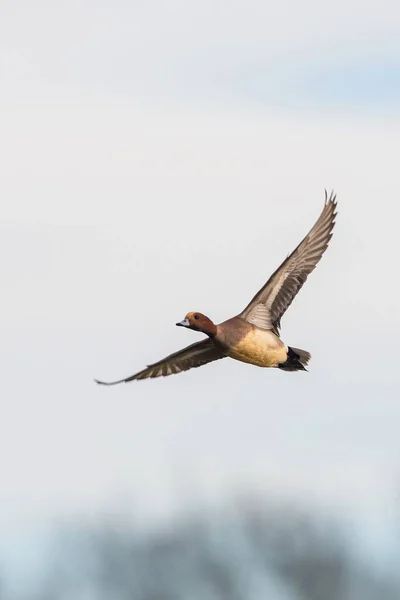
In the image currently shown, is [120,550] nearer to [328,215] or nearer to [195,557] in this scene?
[195,557]

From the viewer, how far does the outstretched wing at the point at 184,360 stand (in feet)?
119

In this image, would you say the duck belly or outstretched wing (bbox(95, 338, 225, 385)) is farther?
outstretched wing (bbox(95, 338, 225, 385))

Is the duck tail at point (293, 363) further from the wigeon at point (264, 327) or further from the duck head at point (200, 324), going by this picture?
the duck head at point (200, 324)

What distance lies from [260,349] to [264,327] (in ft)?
1.59

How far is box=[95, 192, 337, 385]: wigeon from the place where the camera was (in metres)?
35.2

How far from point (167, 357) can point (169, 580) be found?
46.9m

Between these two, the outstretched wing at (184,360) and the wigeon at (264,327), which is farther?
the outstretched wing at (184,360)

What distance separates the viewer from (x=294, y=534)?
8294 centimetres

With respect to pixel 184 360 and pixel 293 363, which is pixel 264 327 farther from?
pixel 184 360

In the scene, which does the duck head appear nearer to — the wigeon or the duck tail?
the wigeon

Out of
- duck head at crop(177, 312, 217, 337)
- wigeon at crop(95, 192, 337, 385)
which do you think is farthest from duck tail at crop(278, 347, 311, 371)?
duck head at crop(177, 312, 217, 337)

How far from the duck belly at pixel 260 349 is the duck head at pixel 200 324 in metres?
0.33

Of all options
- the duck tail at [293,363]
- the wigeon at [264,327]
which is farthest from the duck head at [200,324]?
the duck tail at [293,363]

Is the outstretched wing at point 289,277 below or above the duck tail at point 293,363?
above
